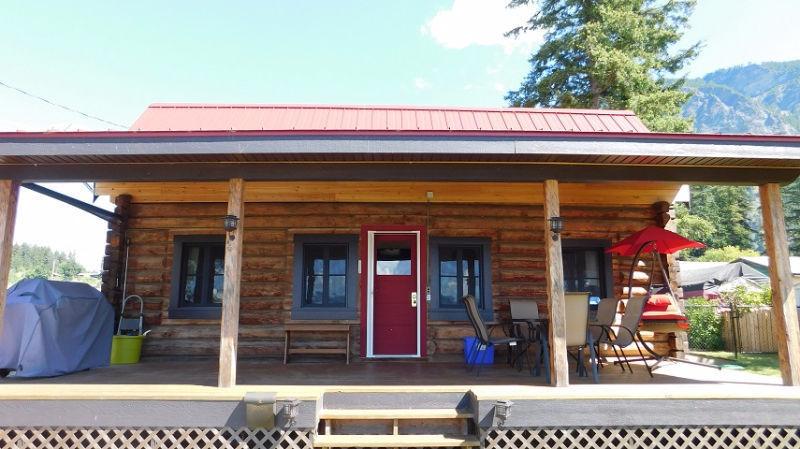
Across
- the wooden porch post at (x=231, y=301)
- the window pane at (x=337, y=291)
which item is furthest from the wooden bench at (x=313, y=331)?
the wooden porch post at (x=231, y=301)

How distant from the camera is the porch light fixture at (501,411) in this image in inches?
141

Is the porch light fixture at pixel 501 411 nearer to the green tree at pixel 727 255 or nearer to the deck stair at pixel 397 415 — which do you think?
the deck stair at pixel 397 415

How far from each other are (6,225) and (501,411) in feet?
14.5

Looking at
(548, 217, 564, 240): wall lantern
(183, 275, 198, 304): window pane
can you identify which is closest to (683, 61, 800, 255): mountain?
(548, 217, 564, 240): wall lantern

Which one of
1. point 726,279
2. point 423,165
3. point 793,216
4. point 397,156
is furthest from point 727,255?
point 397,156

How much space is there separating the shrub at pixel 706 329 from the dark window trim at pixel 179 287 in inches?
397

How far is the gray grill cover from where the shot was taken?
4.98 metres

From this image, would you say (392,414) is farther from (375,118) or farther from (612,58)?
(612,58)

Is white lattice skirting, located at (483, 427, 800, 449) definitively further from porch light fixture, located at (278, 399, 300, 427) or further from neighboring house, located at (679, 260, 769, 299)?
neighboring house, located at (679, 260, 769, 299)

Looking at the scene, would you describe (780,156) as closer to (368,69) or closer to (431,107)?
(431,107)

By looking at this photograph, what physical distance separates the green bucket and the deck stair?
3.45 metres

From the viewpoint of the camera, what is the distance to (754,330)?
1016 centimetres

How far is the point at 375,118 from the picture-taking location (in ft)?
21.4

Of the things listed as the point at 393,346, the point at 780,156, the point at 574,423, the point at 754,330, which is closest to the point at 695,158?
the point at 780,156
